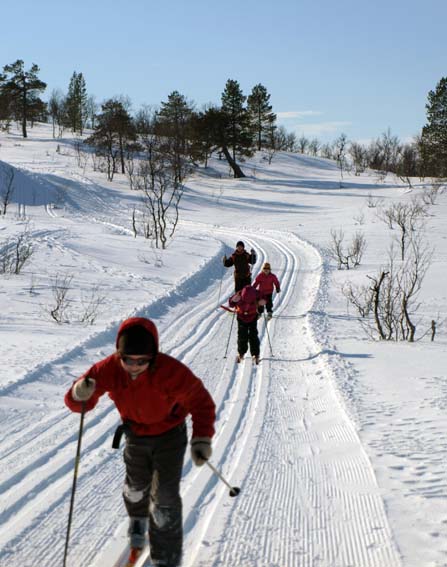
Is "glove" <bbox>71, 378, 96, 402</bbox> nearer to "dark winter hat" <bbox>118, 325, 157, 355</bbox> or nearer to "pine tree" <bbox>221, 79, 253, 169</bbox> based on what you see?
"dark winter hat" <bbox>118, 325, 157, 355</bbox>

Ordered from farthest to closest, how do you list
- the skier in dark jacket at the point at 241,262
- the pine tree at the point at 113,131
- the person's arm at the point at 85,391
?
the pine tree at the point at 113,131 < the skier in dark jacket at the point at 241,262 < the person's arm at the point at 85,391

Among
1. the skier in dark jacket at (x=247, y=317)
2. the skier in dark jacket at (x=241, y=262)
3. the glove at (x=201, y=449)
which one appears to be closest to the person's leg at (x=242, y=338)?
the skier in dark jacket at (x=247, y=317)

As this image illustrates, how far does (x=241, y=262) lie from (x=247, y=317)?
13.3ft

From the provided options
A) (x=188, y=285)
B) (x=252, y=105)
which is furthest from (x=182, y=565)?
(x=252, y=105)

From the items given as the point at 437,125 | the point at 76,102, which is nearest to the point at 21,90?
the point at 76,102

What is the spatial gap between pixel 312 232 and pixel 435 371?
26315mm

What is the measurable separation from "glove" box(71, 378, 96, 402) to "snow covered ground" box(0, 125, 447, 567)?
135 centimetres

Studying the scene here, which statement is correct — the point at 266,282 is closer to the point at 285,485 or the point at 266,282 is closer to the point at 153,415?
the point at 285,485

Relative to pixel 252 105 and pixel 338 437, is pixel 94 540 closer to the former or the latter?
pixel 338 437

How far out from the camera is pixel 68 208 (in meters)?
40.1

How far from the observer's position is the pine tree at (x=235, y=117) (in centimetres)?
5716

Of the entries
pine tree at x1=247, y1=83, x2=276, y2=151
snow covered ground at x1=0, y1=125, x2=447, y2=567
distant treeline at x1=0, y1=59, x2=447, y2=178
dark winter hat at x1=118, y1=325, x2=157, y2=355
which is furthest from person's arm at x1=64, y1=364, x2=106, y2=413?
pine tree at x1=247, y1=83, x2=276, y2=151

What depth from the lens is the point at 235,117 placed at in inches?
2260

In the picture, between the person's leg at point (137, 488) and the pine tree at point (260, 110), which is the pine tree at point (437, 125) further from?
the person's leg at point (137, 488)
